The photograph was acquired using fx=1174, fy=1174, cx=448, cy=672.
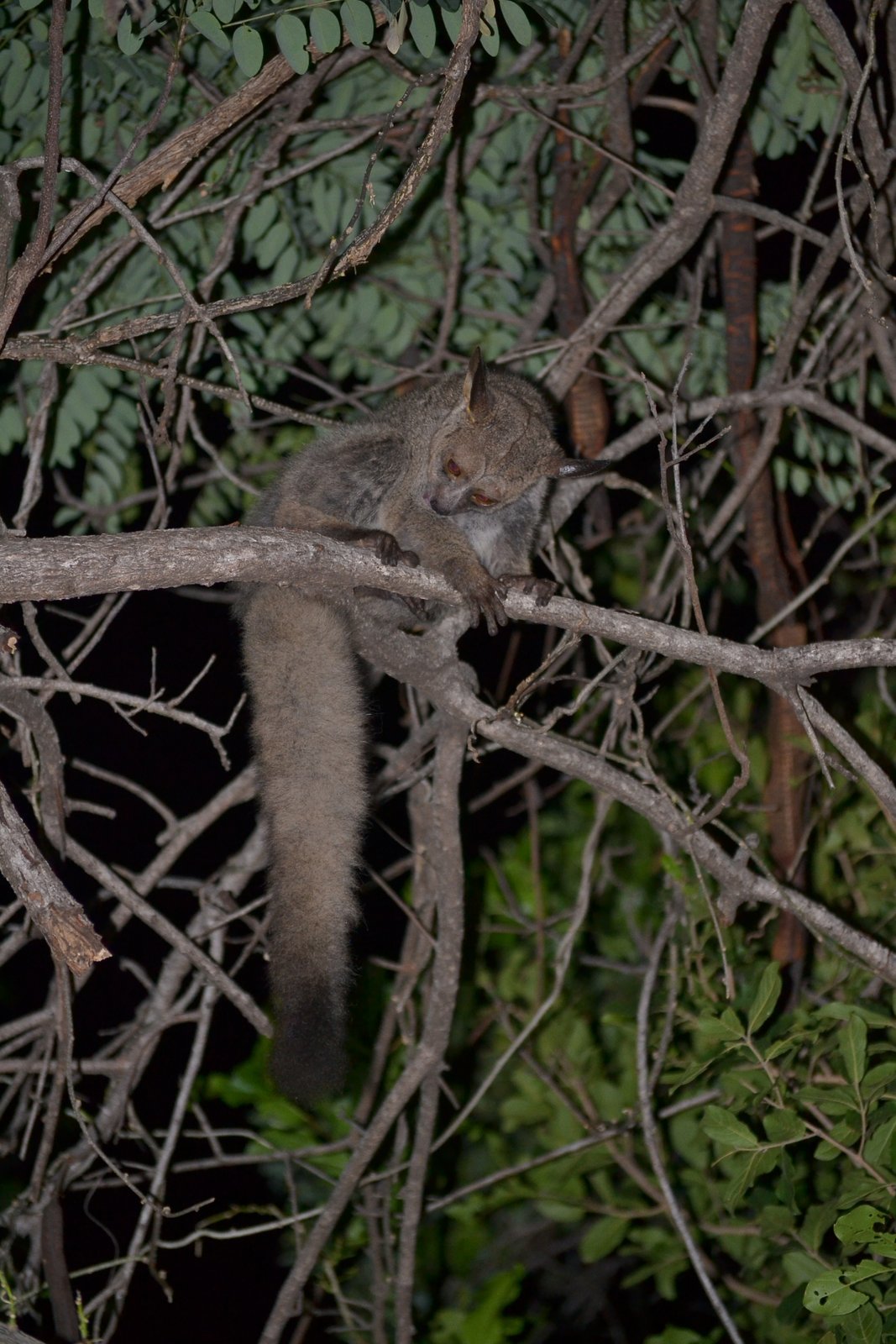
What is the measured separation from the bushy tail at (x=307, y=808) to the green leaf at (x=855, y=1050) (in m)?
1.01

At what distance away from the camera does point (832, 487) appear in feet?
13.2

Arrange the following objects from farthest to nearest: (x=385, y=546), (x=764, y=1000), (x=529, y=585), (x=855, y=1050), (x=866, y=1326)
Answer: (x=529, y=585) < (x=385, y=546) < (x=764, y=1000) < (x=855, y=1050) < (x=866, y=1326)

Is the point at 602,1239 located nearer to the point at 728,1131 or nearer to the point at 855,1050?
the point at 728,1131

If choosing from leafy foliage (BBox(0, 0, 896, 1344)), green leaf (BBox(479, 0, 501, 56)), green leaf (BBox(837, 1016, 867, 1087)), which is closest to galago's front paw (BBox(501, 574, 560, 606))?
leafy foliage (BBox(0, 0, 896, 1344))

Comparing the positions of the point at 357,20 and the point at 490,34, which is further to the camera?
the point at 490,34

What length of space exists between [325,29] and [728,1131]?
258 cm

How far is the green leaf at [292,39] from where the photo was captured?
266 centimetres

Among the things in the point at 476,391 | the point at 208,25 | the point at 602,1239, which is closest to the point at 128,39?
the point at 208,25

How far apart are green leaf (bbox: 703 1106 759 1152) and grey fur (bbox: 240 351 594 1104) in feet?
2.51

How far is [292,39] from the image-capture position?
2.66 metres

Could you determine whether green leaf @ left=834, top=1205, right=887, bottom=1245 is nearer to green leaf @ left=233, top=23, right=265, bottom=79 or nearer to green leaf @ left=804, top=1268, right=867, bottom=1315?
green leaf @ left=804, top=1268, right=867, bottom=1315

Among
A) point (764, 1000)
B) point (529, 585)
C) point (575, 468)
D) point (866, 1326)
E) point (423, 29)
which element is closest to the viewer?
point (866, 1326)

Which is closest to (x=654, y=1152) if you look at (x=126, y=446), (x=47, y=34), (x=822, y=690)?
(x=822, y=690)

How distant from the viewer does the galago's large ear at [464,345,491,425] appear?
117 inches
